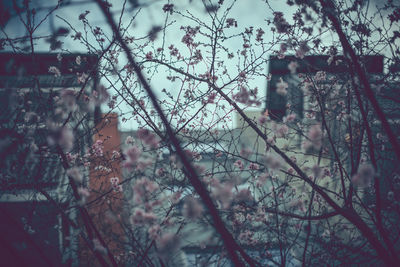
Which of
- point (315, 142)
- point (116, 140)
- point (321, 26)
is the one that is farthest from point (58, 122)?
point (116, 140)

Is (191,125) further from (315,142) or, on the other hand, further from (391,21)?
(391,21)

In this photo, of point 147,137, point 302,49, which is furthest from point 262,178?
point 302,49

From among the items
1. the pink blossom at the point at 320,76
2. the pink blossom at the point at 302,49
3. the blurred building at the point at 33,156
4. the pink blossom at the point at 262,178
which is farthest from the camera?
the pink blossom at the point at 320,76

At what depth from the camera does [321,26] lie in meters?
3.55

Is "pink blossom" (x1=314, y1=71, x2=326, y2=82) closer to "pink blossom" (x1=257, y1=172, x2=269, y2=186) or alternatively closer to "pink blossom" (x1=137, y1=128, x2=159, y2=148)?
"pink blossom" (x1=257, y1=172, x2=269, y2=186)

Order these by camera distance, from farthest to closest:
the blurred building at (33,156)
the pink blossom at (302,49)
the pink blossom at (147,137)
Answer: the pink blossom at (302,49) < the pink blossom at (147,137) < the blurred building at (33,156)

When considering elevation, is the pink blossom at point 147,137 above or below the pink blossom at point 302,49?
below

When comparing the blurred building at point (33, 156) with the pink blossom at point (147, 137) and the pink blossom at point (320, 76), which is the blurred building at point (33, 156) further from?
the pink blossom at point (320, 76)

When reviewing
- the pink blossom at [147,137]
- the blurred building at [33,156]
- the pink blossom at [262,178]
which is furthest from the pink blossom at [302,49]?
the blurred building at [33,156]

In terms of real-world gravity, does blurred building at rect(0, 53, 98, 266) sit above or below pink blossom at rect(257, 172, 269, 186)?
above

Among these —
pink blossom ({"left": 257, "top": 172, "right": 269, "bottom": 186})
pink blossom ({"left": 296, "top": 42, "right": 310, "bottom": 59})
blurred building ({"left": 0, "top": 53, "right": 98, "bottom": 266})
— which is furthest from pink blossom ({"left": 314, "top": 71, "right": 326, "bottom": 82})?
blurred building ({"left": 0, "top": 53, "right": 98, "bottom": 266})

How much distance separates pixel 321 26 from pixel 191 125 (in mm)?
2631

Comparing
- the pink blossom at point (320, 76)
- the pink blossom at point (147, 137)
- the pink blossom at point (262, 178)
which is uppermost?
the pink blossom at point (320, 76)

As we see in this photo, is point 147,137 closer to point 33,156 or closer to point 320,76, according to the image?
point 33,156
